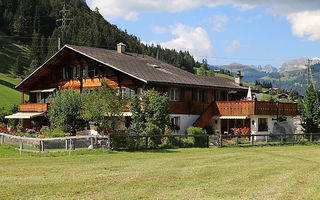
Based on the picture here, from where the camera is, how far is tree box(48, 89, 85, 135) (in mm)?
34312

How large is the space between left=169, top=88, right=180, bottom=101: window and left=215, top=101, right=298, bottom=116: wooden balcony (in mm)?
4177

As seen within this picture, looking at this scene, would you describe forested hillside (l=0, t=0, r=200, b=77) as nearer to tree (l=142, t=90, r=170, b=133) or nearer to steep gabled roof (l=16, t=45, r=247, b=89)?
steep gabled roof (l=16, t=45, r=247, b=89)

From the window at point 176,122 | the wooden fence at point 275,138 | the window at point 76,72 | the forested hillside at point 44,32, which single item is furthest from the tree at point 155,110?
the forested hillside at point 44,32

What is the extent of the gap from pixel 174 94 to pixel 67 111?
1006 centimetres

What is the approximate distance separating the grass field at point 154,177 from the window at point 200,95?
17629mm

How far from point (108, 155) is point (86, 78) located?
20381mm

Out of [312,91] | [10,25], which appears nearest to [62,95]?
[312,91]

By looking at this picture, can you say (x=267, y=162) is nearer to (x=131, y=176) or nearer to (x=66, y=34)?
(x=131, y=176)

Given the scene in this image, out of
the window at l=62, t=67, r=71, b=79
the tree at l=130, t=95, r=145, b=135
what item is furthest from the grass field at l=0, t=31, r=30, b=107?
the tree at l=130, t=95, r=145, b=135

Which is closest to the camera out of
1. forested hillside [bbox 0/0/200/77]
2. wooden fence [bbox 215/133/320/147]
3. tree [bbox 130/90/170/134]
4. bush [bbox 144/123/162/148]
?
bush [bbox 144/123/162/148]

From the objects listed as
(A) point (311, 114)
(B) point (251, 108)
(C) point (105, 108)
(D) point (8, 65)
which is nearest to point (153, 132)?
(C) point (105, 108)

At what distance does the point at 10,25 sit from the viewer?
145750 mm

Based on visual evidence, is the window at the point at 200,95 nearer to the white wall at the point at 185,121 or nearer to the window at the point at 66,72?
the white wall at the point at 185,121

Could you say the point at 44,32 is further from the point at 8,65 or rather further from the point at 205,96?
the point at 205,96
